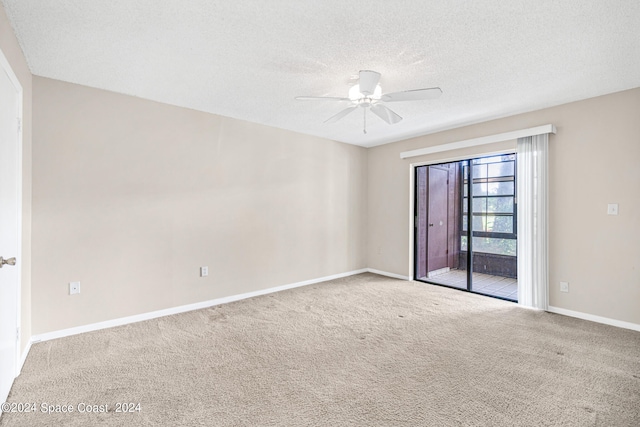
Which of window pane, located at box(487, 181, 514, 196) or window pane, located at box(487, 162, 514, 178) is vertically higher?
window pane, located at box(487, 162, 514, 178)

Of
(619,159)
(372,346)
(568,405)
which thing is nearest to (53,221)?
(372,346)

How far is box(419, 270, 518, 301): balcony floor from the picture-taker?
4.30m

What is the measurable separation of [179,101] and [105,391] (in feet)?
9.21

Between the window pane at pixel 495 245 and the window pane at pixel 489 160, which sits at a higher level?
the window pane at pixel 489 160

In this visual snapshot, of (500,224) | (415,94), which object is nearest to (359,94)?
(415,94)

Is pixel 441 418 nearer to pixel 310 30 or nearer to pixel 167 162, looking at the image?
pixel 310 30

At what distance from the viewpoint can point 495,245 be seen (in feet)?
14.8

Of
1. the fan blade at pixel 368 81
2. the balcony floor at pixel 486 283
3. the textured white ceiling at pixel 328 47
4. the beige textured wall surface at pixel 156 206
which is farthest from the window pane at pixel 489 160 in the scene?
the fan blade at pixel 368 81

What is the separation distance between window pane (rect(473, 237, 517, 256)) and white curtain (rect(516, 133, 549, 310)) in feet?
1.78

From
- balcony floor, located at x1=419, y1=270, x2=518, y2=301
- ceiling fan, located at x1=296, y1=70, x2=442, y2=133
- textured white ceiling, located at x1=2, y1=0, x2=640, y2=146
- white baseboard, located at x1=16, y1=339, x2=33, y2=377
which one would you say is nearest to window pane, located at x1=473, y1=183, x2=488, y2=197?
balcony floor, located at x1=419, y1=270, x2=518, y2=301

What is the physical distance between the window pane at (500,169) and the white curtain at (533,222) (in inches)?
21.1

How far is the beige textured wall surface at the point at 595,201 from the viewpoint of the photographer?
314 cm

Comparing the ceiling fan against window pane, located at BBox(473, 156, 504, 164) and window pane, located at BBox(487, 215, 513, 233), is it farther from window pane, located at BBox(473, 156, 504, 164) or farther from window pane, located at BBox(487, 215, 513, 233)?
window pane, located at BBox(487, 215, 513, 233)

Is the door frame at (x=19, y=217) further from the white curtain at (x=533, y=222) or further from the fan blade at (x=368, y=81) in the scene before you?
the white curtain at (x=533, y=222)
